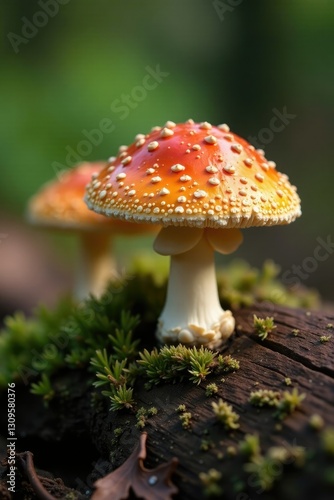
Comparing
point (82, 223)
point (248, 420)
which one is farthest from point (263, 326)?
point (82, 223)

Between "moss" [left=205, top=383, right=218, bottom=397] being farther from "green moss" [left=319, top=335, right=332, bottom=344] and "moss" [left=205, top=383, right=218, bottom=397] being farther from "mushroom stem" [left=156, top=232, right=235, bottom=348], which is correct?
"green moss" [left=319, top=335, right=332, bottom=344]

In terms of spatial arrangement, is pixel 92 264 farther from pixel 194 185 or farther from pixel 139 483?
pixel 139 483

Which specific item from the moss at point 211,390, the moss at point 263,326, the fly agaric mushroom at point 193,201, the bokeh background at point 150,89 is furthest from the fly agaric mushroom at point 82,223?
the bokeh background at point 150,89

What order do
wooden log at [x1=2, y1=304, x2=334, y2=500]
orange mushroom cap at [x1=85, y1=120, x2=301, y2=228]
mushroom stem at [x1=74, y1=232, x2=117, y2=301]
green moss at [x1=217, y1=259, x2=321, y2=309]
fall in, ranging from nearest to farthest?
wooden log at [x1=2, y1=304, x2=334, y2=500], orange mushroom cap at [x1=85, y1=120, x2=301, y2=228], green moss at [x1=217, y1=259, x2=321, y2=309], mushroom stem at [x1=74, y1=232, x2=117, y2=301]

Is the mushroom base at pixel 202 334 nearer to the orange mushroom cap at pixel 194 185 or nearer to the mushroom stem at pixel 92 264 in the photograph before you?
the orange mushroom cap at pixel 194 185

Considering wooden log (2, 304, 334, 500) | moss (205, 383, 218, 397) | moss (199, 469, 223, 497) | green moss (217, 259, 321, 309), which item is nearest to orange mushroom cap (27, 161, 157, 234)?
green moss (217, 259, 321, 309)

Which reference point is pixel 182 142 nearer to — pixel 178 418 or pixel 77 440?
pixel 178 418

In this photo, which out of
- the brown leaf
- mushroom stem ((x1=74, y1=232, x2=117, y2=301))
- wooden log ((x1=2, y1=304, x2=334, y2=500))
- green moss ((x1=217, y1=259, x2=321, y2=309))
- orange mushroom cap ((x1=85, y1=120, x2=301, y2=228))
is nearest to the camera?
wooden log ((x1=2, y1=304, x2=334, y2=500))

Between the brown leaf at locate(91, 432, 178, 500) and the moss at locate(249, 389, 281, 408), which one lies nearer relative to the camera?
the brown leaf at locate(91, 432, 178, 500)
